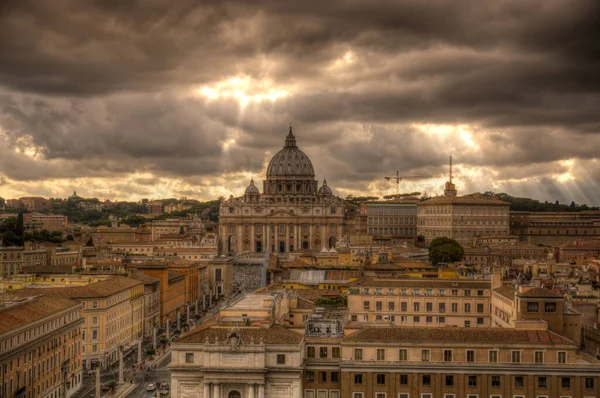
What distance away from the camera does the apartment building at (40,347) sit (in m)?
43.1

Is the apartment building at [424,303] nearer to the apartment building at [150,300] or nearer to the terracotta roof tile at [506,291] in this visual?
the terracotta roof tile at [506,291]

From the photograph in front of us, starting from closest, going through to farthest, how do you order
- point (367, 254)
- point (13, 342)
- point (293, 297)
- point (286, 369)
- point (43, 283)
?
point (286, 369) < point (13, 342) < point (293, 297) < point (43, 283) < point (367, 254)

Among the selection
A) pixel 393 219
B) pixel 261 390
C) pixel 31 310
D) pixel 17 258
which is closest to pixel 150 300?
pixel 17 258

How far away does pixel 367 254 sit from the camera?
3696 inches

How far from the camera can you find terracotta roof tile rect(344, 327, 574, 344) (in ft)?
123

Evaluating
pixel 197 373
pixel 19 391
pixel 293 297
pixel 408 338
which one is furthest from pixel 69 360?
pixel 408 338

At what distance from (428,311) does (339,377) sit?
49.7 ft

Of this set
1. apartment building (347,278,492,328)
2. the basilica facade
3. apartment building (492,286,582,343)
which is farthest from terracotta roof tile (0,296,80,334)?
the basilica facade

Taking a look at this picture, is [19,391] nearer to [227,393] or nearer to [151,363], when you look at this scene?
[227,393]

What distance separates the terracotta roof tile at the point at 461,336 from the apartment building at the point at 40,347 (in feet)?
51.2

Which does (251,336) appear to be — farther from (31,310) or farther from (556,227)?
(556,227)

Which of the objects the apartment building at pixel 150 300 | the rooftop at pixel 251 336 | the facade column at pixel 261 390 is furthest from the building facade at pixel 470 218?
the facade column at pixel 261 390

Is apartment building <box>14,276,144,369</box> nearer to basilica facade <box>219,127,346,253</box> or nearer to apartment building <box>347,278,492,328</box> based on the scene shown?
apartment building <box>347,278,492,328</box>

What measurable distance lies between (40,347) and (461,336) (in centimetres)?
2126
